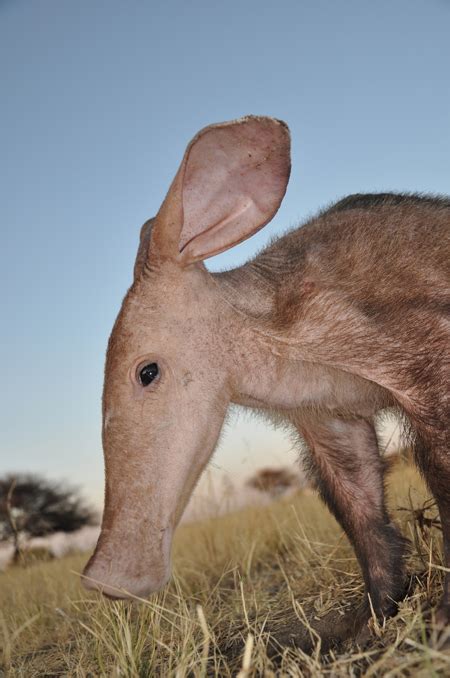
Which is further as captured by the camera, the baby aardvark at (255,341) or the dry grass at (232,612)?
the baby aardvark at (255,341)

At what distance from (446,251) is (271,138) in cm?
101

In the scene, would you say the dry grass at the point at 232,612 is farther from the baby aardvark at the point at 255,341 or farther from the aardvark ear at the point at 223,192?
the aardvark ear at the point at 223,192

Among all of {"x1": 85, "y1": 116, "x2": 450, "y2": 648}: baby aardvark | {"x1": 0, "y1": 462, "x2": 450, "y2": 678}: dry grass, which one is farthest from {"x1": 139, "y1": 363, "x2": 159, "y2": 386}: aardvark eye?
{"x1": 0, "y1": 462, "x2": 450, "y2": 678}: dry grass

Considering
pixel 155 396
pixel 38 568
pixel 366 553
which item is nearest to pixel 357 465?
pixel 366 553

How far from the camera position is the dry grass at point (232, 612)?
2.42 m

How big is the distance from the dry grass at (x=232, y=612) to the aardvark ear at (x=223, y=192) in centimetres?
154

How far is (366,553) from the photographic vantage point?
143 inches

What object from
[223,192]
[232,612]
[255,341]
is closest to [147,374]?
[255,341]

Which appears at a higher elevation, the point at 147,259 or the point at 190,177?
the point at 190,177

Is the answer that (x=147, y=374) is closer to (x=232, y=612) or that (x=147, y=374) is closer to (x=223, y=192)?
(x=223, y=192)

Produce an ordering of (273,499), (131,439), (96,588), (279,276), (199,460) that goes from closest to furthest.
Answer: (96,588) → (131,439) → (199,460) → (279,276) → (273,499)

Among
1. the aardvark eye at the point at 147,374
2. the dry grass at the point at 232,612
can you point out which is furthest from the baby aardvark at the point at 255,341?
the dry grass at the point at 232,612

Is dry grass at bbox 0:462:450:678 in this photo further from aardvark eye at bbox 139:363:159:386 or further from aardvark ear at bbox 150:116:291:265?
aardvark ear at bbox 150:116:291:265

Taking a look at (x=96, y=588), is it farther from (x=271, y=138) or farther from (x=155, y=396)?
(x=271, y=138)
